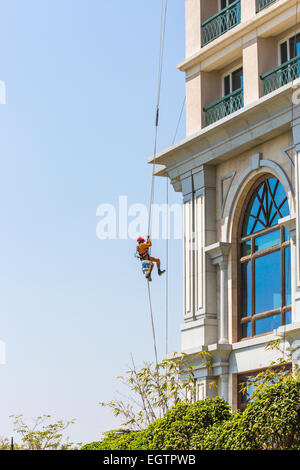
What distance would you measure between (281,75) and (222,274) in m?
5.54

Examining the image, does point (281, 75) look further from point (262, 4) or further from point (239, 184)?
point (239, 184)

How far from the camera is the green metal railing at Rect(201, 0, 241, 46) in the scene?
2840 centimetres

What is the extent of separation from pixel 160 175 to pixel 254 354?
678cm

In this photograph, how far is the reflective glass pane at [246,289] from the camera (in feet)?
88.2

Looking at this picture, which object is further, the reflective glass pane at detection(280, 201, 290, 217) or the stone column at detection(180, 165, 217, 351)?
the stone column at detection(180, 165, 217, 351)

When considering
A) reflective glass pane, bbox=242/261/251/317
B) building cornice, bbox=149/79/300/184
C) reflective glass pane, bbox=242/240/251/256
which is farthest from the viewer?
reflective glass pane, bbox=242/240/251/256

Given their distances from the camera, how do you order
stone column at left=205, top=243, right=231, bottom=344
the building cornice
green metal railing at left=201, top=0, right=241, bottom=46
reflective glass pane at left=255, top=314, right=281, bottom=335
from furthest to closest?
green metal railing at left=201, top=0, right=241, bottom=46, stone column at left=205, top=243, right=231, bottom=344, reflective glass pane at left=255, top=314, right=281, bottom=335, the building cornice

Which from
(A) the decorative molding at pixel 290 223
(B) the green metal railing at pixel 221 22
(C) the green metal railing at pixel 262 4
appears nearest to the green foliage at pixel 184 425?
(A) the decorative molding at pixel 290 223

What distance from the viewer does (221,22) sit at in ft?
94.9

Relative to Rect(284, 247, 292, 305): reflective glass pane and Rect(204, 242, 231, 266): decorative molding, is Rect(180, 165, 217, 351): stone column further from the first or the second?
Rect(284, 247, 292, 305): reflective glass pane

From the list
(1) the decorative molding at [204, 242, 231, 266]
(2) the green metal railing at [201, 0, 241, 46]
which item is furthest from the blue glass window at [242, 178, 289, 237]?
(2) the green metal railing at [201, 0, 241, 46]

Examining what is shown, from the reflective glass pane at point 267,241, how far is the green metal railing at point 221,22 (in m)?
6.23

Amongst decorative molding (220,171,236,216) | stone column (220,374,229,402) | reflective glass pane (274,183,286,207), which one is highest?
decorative molding (220,171,236,216)
